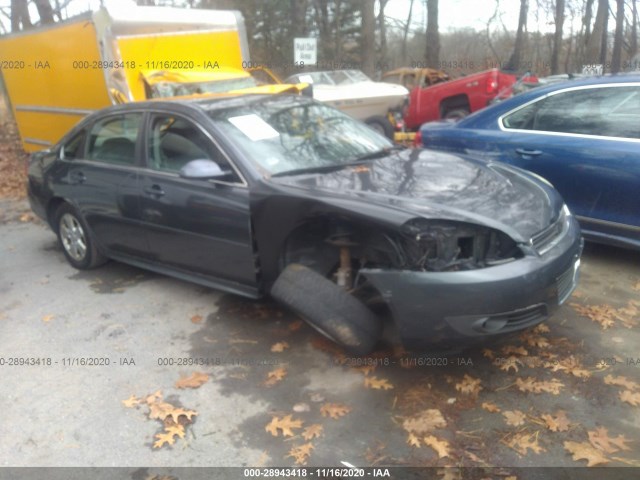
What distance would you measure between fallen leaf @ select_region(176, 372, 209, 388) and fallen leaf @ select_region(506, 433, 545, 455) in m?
1.84

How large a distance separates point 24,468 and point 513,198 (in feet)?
10.2

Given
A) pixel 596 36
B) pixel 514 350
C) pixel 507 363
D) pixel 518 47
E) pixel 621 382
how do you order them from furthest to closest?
pixel 518 47
pixel 596 36
pixel 514 350
pixel 507 363
pixel 621 382

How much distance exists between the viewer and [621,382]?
3.32 m

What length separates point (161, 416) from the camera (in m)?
3.28

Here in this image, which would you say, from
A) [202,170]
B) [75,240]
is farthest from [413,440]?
[75,240]

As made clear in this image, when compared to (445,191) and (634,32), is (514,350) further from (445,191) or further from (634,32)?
(634,32)

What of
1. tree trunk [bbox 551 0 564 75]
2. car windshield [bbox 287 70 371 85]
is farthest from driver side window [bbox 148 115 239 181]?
tree trunk [bbox 551 0 564 75]

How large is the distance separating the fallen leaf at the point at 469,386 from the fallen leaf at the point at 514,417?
23 cm

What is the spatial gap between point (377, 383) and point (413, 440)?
548 millimetres

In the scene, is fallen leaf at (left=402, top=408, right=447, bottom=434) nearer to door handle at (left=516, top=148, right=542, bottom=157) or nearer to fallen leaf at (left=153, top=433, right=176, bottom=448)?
A: fallen leaf at (left=153, top=433, right=176, bottom=448)

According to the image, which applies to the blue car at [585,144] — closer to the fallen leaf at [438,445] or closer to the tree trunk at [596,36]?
the fallen leaf at [438,445]

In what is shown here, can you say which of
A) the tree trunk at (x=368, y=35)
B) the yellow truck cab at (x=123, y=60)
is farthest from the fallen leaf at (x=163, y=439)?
the tree trunk at (x=368, y=35)

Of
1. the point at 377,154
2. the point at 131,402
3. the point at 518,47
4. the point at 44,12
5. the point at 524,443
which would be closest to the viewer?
the point at 524,443

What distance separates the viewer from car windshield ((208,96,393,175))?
399cm
